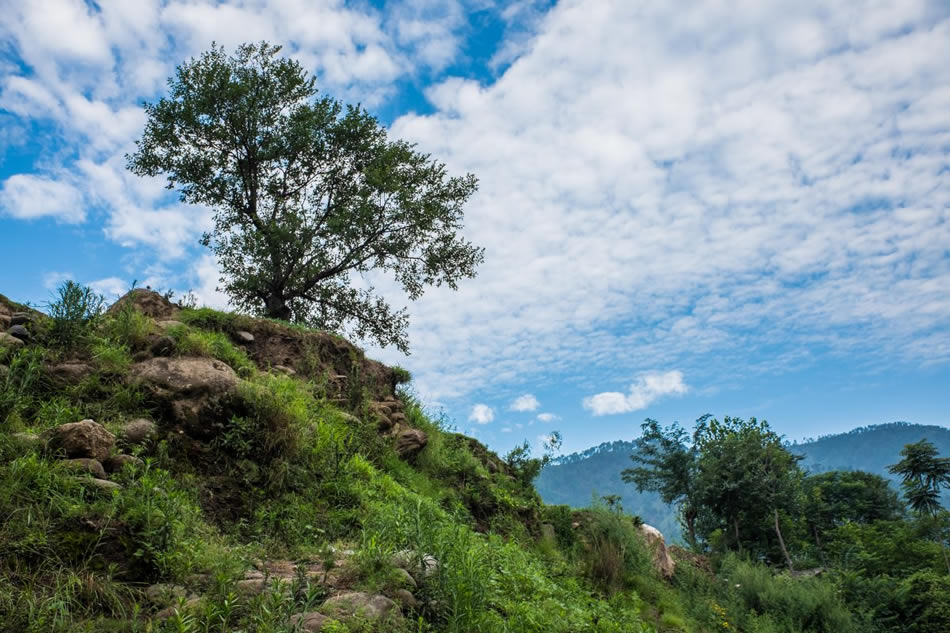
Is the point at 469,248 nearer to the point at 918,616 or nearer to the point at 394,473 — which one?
the point at 394,473

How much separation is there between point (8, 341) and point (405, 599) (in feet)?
18.0

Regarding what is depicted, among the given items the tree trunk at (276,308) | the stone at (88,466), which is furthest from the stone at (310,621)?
the tree trunk at (276,308)

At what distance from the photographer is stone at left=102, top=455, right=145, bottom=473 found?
4.64 m

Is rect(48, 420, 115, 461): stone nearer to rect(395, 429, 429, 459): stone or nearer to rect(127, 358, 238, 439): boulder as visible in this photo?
rect(127, 358, 238, 439): boulder

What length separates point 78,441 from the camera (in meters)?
4.53

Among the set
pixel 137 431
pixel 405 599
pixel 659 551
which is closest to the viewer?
pixel 405 599

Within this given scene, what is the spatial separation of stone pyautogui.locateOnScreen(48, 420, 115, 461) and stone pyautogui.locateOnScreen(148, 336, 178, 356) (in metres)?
2.53

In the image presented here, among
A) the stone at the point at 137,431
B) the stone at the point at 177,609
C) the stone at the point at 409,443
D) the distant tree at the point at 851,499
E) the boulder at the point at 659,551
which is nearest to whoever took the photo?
the stone at the point at 177,609

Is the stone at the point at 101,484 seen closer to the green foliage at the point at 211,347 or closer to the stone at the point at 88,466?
the stone at the point at 88,466

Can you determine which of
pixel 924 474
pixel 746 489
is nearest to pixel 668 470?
pixel 746 489

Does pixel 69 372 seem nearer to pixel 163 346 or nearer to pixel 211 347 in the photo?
pixel 163 346

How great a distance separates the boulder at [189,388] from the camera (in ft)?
19.9

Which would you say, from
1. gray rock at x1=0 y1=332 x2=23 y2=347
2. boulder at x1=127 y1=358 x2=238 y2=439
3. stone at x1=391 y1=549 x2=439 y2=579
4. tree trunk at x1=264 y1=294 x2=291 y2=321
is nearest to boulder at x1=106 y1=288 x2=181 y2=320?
gray rock at x1=0 y1=332 x2=23 y2=347

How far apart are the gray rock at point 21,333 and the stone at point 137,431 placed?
2037 mm
